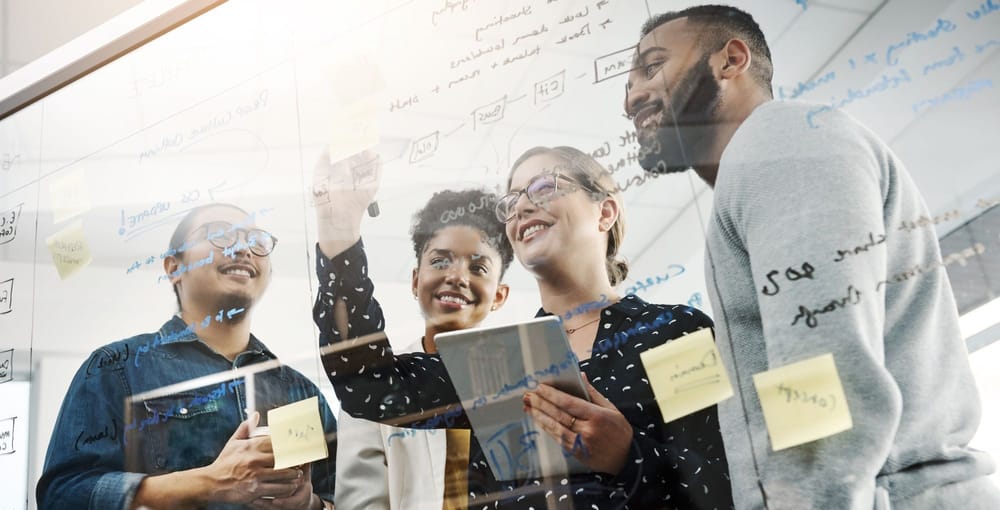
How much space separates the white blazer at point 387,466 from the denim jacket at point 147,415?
4cm

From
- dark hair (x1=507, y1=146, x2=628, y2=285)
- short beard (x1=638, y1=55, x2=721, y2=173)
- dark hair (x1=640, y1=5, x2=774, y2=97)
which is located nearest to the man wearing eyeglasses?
dark hair (x1=507, y1=146, x2=628, y2=285)

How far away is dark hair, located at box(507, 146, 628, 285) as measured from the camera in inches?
39.5

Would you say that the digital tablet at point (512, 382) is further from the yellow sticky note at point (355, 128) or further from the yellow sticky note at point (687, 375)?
the yellow sticky note at point (355, 128)

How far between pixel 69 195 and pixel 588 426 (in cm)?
122

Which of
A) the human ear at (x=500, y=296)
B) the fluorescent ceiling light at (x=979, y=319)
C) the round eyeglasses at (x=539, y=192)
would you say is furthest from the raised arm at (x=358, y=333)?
the fluorescent ceiling light at (x=979, y=319)

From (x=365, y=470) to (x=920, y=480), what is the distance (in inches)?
28.2

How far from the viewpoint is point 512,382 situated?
101 cm

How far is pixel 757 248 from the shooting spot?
885 mm

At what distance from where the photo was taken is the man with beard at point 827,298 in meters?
0.79

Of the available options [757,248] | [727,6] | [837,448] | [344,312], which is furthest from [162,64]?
[837,448]

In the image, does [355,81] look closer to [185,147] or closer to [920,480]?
[185,147]

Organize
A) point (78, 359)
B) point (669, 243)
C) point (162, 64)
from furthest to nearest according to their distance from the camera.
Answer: point (162, 64) → point (78, 359) → point (669, 243)

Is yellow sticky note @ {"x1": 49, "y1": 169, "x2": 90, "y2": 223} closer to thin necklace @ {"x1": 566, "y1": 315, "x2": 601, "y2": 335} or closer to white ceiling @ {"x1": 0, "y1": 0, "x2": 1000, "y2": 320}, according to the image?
white ceiling @ {"x1": 0, "y1": 0, "x2": 1000, "y2": 320}

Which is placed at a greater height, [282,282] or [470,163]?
[470,163]
